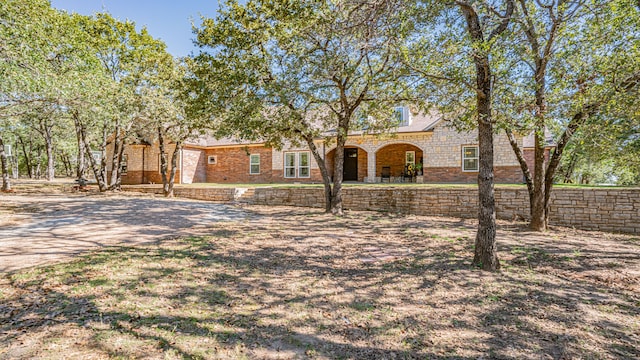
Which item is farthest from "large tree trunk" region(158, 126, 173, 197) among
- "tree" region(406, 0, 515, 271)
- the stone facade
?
"tree" region(406, 0, 515, 271)

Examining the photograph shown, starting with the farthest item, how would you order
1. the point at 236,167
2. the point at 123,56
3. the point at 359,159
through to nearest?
1. the point at 236,167
2. the point at 359,159
3. the point at 123,56

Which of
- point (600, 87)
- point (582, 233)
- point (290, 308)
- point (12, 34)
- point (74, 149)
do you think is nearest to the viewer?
point (290, 308)

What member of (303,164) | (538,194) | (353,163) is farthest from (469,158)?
(303,164)

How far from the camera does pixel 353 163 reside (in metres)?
20.7

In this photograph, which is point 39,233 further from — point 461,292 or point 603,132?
point 603,132

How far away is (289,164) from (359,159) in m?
4.67

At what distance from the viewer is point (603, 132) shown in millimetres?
6742

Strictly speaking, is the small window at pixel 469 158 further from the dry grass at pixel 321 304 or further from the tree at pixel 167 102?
the tree at pixel 167 102

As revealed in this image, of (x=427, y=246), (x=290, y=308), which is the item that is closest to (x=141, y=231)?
(x=290, y=308)

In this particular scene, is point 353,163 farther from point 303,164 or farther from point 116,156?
point 116,156

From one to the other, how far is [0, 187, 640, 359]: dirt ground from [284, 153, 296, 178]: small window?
13051mm

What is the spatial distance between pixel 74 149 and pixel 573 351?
135ft

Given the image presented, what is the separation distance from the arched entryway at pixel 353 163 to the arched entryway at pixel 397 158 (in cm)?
90

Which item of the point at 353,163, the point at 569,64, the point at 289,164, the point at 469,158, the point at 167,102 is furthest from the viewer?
the point at 353,163
